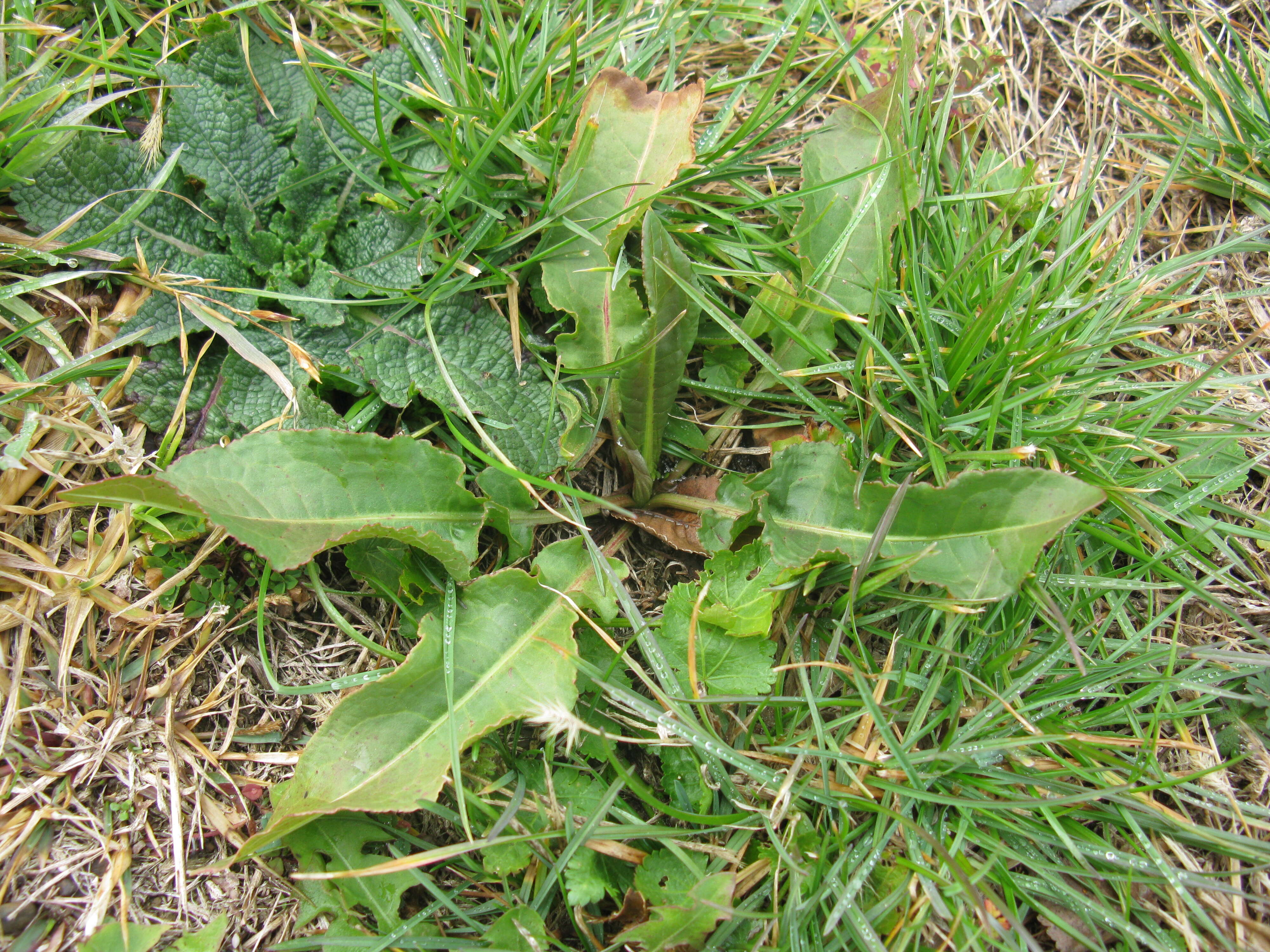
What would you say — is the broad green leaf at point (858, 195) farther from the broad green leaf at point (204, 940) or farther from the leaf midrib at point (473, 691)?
the broad green leaf at point (204, 940)

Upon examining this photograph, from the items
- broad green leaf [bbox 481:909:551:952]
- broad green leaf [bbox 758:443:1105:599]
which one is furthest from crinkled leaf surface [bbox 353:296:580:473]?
broad green leaf [bbox 481:909:551:952]

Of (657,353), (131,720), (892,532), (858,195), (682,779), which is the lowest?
(682,779)

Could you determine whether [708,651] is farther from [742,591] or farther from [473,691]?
[473,691]

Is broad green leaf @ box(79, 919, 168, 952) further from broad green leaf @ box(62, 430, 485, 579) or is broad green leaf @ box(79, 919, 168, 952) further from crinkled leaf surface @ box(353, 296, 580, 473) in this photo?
crinkled leaf surface @ box(353, 296, 580, 473)

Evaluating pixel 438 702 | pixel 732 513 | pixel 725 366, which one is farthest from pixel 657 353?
pixel 438 702

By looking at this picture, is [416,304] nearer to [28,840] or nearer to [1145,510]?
[28,840]

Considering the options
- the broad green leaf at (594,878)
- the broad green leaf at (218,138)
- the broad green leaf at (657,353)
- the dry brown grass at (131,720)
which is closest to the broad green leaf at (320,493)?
the dry brown grass at (131,720)
